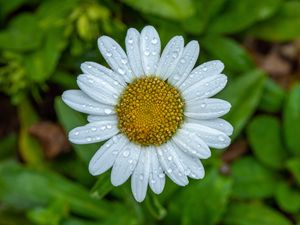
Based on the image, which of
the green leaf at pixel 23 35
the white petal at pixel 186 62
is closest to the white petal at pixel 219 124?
the white petal at pixel 186 62

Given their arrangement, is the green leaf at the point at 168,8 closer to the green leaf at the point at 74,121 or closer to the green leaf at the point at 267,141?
the green leaf at the point at 74,121

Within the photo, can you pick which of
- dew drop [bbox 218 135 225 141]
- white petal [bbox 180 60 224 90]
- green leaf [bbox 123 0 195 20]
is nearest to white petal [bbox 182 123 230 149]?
dew drop [bbox 218 135 225 141]

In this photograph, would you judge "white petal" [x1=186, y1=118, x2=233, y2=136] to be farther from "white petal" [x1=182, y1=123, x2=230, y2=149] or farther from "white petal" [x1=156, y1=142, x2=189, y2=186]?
"white petal" [x1=156, y1=142, x2=189, y2=186]

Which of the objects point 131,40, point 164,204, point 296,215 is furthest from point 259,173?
point 131,40

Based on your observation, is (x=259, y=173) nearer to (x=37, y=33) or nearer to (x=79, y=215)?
(x=79, y=215)

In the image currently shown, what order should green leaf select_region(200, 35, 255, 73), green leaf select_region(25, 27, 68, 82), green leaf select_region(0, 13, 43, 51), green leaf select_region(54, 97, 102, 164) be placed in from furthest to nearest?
green leaf select_region(200, 35, 255, 73) < green leaf select_region(0, 13, 43, 51) < green leaf select_region(25, 27, 68, 82) < green leaf select_region(54, 97, 102, 164)
